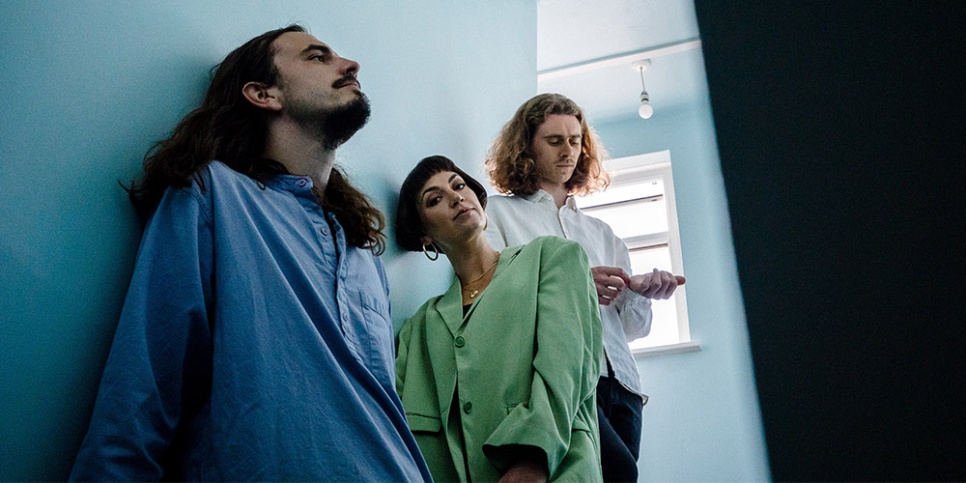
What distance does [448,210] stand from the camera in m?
2.03

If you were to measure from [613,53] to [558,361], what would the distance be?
3010mm

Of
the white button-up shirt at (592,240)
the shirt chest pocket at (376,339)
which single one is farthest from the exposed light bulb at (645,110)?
the shirt chest pocket at (376,339)

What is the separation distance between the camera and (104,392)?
3.51 ft

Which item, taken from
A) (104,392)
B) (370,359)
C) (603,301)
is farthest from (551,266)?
(104,392)

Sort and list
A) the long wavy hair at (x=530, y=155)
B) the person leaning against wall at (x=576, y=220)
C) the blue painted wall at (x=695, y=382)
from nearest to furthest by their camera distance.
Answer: the person leaning against wall at (x=576, y=220), the long wavy hair at (x=530, y=155), the blue painted wall at (x=695, y=382)

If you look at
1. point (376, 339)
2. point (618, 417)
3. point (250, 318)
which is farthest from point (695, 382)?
point (250, 318)

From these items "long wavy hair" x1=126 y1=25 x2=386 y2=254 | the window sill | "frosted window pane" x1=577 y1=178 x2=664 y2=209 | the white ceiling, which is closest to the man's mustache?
"long wavy hair" x1=126 y1=25 x2=386 y2=254

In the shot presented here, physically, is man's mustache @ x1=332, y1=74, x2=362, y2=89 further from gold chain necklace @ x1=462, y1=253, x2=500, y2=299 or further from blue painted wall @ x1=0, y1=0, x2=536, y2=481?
gold chain necklace @ x1=462, y1=253, x2=500, y2=299

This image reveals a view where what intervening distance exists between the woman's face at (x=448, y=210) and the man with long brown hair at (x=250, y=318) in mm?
454

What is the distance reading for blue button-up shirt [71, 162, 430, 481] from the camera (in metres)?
1.08

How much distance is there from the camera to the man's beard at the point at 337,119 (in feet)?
5.13

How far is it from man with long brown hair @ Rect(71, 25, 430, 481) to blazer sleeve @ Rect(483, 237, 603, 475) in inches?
10.5

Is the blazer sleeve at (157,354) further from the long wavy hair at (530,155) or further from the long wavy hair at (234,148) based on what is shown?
the long wavy hair at (530,155)

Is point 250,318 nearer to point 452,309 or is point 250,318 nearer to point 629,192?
point 452,309
